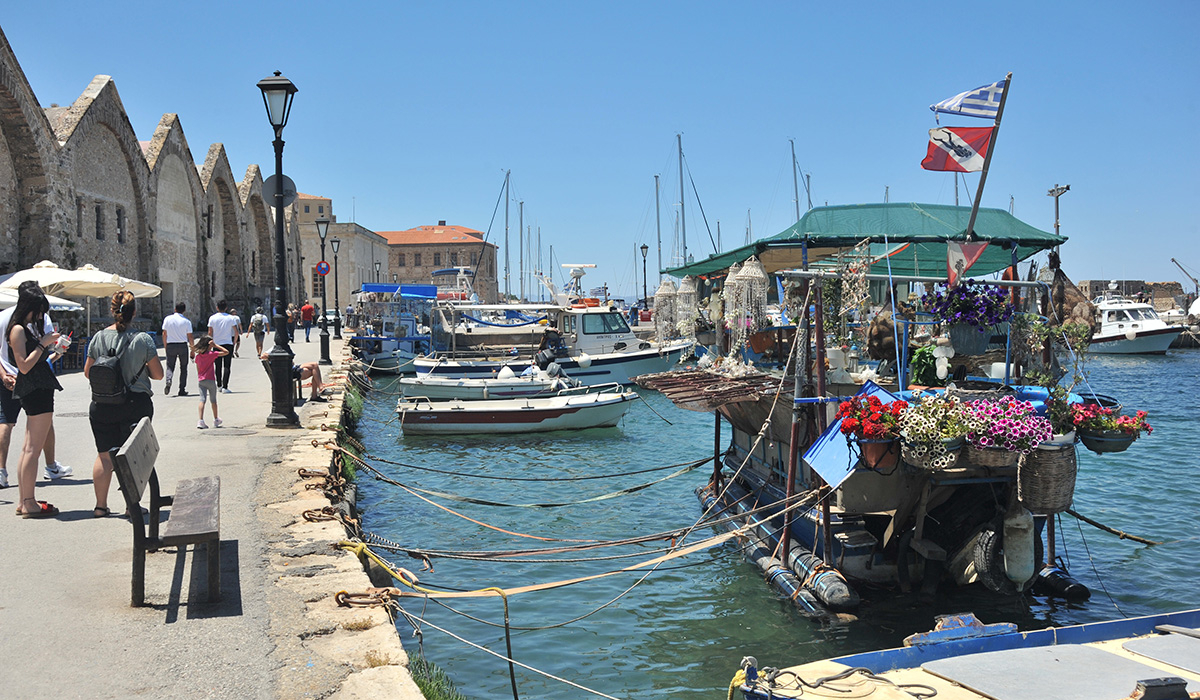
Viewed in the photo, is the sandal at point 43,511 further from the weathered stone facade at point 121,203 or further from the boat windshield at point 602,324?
the boat windshield at point 602,324

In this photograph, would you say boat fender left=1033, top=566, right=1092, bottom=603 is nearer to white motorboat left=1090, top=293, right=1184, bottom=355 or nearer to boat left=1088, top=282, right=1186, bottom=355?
white motorboat left=1090, top=293, right=1184, bottom=355

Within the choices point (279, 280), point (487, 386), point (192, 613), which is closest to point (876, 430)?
point (192, 613)

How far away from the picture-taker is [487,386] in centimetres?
2070

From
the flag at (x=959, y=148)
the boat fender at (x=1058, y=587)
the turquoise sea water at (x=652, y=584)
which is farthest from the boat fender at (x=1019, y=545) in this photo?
the flag at (x=959, y=148)

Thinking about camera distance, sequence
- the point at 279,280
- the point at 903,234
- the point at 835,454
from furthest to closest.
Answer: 1. the point at 279,280
2. the point at 903,234
3. the point at 835,454

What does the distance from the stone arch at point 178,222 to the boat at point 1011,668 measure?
3365cm

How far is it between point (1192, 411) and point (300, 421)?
24.7 metres

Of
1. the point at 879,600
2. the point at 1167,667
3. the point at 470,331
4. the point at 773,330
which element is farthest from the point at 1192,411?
the point at 470,331

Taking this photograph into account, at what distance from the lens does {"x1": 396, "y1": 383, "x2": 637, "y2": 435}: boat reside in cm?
1875

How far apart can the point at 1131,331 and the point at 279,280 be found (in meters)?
49.5

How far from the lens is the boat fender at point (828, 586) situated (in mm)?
7375

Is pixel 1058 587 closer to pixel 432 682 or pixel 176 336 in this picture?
pixel 432 682

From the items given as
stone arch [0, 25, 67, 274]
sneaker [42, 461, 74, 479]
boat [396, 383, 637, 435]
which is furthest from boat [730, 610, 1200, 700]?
stone arch [0, 25, 67, 274]

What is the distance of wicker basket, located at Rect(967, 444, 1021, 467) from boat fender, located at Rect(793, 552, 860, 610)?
164 centimetres
